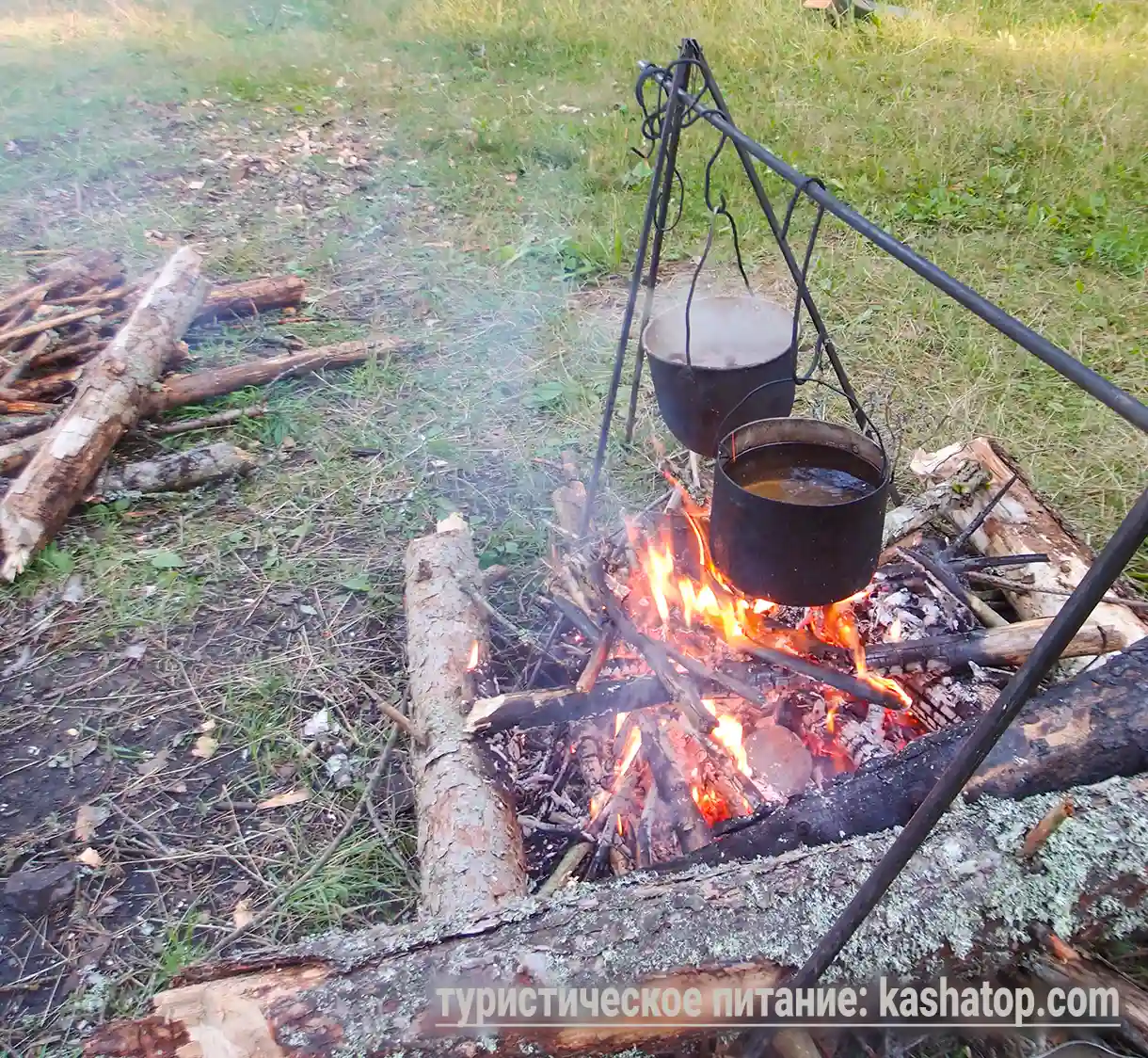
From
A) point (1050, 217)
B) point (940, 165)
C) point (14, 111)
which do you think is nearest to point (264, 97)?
point (14, 111)

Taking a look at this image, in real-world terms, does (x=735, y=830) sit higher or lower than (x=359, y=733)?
higher

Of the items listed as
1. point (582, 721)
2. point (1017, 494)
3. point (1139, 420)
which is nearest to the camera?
point (1139, 420)

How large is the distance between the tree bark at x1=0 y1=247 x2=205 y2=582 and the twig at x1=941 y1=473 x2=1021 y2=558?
349cm

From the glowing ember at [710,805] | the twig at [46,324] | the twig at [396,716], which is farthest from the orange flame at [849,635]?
the twig at [46,324]

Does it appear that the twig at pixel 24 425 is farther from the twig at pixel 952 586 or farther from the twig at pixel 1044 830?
the twig at pixel 1044 830

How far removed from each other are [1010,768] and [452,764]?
1.39m

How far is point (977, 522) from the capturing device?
2811mm

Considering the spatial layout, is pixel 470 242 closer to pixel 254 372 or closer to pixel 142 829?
pixel 254 372

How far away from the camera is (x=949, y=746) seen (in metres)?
1.90

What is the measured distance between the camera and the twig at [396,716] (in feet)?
8.08

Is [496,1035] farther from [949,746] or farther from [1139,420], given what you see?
[1139,420]

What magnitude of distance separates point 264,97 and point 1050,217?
7.09 metres

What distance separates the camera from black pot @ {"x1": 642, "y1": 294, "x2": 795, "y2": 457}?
2404 millimetres

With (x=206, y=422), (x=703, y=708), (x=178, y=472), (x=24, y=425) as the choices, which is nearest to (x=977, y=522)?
(x=703, y=708)
